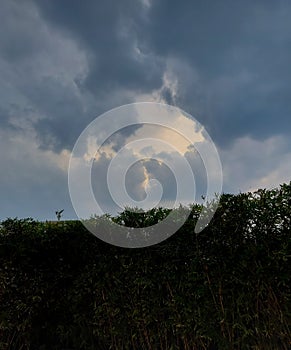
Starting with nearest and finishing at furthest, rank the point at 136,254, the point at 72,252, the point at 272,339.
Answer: the point at 272,339, the point at 136,254, the point at 72,252

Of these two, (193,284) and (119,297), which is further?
(119,297)

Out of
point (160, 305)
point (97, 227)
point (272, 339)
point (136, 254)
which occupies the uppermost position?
point (97, 227)

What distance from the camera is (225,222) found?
607 cm

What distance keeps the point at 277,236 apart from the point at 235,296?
0.97 m

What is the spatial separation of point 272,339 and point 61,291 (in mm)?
3112

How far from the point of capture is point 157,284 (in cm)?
621

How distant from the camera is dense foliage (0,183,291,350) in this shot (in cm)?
586

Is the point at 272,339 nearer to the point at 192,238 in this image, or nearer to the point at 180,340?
the point at 180,340

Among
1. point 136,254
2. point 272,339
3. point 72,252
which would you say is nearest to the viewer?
point 272,339

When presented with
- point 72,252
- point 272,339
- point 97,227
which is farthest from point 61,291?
point 272,339

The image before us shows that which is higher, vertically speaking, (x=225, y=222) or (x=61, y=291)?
(x=225, y=222)

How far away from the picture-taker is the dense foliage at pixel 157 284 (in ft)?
19.2

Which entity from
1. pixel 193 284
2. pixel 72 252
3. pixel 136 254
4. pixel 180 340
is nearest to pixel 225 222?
pixel 193 284

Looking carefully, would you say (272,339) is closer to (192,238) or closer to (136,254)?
(192,238)
